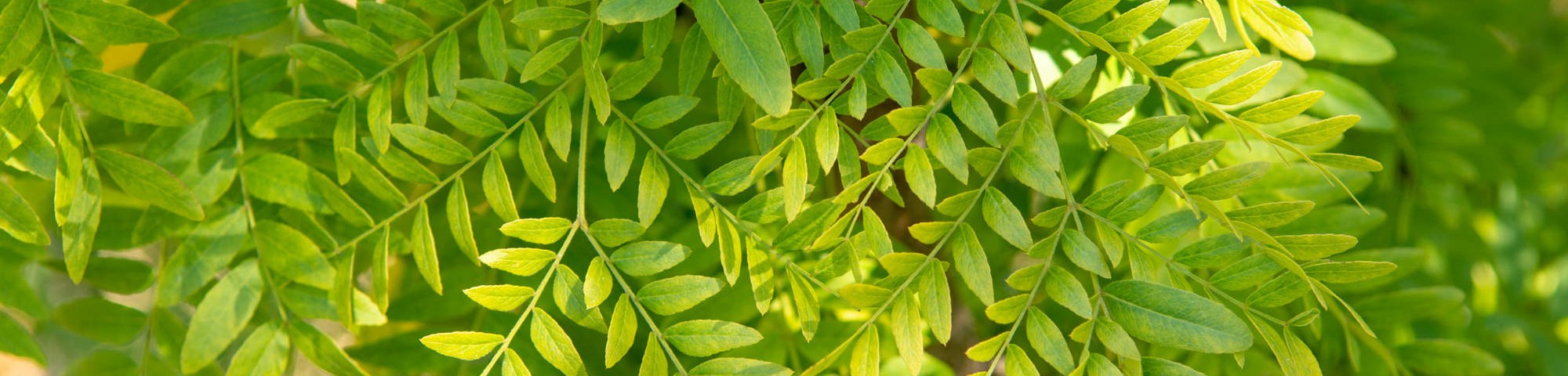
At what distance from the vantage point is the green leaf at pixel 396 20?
44 centimetres

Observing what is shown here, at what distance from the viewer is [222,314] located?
0.48 m

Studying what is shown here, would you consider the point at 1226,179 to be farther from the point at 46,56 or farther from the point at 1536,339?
the point at 1536,339

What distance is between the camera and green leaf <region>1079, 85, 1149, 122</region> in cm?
38

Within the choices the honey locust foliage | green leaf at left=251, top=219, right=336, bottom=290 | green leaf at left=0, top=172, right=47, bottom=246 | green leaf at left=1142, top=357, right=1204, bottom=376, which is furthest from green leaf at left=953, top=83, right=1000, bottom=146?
green leaf at left=0, top=172, right=47, bottom=246

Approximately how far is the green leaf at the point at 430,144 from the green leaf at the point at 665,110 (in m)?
0.08

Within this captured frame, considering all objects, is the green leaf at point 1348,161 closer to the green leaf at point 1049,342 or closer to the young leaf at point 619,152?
the green leaf at point 1049,342

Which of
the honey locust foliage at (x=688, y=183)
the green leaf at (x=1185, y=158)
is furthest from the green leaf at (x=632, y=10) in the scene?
Answer: the green leaf at (x=1185, y=158)

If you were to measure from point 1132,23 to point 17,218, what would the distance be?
0.51 m

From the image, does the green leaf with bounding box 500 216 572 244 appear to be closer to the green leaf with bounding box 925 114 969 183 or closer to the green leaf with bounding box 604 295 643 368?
the green leaf with bounding box 604 295 643 368

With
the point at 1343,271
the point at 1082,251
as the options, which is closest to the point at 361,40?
the point at 1082,251

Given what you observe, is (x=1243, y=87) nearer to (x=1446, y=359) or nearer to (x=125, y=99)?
(x=1446, y=359)

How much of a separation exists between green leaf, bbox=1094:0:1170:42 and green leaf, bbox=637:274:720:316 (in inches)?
7.7

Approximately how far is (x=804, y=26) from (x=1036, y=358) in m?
A: 0.44

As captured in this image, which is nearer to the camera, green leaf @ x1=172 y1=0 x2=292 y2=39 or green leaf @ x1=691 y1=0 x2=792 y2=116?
green leaf @ x1=691 y1=0 x2=792 y2=116
